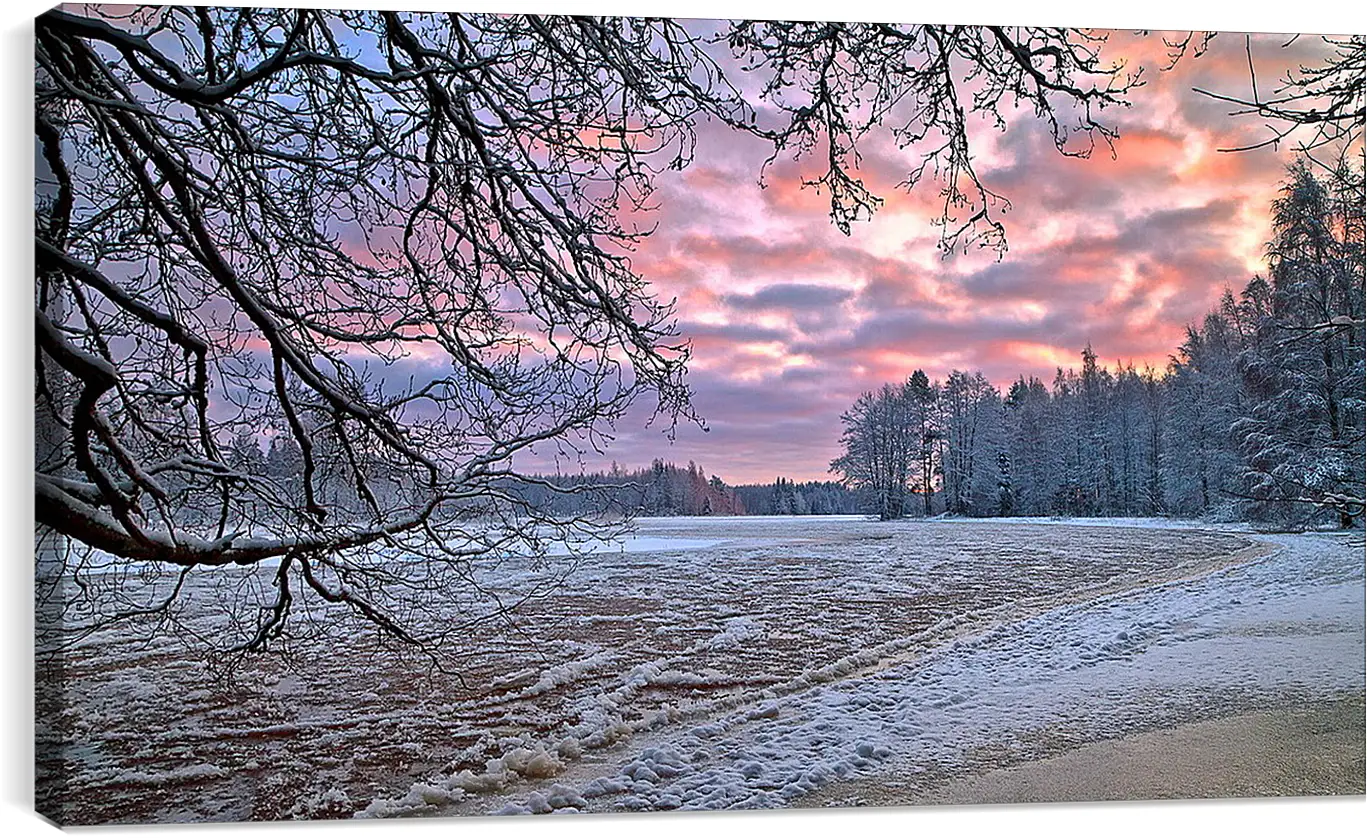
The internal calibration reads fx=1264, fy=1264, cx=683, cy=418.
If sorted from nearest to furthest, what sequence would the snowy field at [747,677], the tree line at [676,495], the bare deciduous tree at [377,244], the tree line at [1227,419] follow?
1. the bare deciduous tree at [377,244]
2. the snowy field at [747,677]
3. the tree line at [676,495]
4. the tree line at [1227,419]

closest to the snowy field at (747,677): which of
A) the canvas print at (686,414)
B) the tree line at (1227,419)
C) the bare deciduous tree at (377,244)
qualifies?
the canvas print at (686,414)

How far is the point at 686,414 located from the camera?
4.45 m

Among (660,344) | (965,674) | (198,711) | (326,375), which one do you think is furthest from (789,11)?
(198,711)

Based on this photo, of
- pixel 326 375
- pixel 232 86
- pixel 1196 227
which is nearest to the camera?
pixel 232 86

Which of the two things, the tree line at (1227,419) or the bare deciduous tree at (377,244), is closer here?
the bare deciduous tree at (377,244)

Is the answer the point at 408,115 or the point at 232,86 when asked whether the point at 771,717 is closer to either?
the point at 408,115

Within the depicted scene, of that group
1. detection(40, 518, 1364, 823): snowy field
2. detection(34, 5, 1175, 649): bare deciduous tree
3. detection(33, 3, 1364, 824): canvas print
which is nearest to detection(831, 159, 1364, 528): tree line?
detection(33, 3, 1364, 824): canvas print

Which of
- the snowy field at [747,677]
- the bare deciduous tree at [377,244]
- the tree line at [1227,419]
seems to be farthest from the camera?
the tree line at [1227,419]

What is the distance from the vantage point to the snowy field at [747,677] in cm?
399

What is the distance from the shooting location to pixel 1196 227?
4.73 meters

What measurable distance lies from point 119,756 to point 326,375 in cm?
134

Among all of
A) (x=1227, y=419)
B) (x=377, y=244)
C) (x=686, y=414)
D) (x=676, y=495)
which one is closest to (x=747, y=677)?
(x=676, y=495)

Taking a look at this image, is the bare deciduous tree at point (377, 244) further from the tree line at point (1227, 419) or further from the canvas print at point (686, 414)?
the tree line at point (1227, 419)

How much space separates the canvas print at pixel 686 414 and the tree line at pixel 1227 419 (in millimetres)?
17
